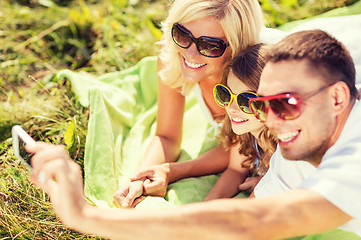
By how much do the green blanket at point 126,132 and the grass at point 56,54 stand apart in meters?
0.17

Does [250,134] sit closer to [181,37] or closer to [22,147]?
[181,37]

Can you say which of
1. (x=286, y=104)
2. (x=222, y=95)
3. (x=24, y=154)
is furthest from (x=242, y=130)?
(x=24, y=154)

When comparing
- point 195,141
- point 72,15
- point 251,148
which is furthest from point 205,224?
point 72,15

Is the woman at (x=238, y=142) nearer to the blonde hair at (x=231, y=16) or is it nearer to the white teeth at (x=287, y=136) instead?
the blonde hair at (x=231, y=16)

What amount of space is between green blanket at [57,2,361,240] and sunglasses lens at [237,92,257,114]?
769 mm

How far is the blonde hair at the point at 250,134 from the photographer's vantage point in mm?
2191

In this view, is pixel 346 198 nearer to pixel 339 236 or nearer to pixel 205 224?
pixel 205 224

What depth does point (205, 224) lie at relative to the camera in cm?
134

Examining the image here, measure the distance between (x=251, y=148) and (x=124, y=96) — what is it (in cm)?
136

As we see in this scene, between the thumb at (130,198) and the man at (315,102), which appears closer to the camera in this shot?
the man at (315,102)

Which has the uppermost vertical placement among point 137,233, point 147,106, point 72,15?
point 137,233

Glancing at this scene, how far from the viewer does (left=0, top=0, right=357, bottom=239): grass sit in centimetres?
284

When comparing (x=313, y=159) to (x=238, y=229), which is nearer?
(x=238, y=229)

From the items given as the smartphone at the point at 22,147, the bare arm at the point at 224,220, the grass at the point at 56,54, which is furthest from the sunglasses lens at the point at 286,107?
the grass at the point at 56,54
